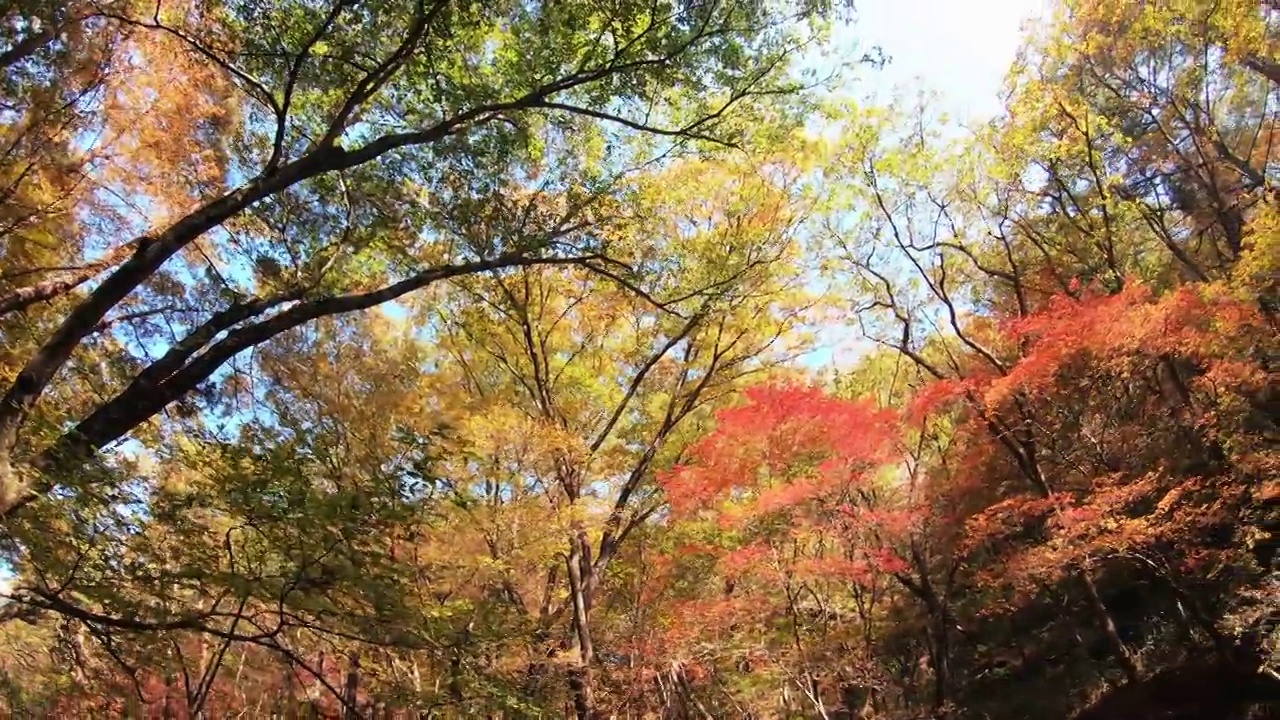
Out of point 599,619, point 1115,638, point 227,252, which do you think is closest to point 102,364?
point 227,252

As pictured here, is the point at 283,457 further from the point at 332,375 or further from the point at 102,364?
the point at 332,375

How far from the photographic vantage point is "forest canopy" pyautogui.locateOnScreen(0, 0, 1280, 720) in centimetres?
398

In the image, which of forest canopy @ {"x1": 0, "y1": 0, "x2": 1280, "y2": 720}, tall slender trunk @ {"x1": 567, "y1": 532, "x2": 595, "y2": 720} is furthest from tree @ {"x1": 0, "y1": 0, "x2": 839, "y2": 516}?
tall slender trunk @ {"x1": 567, "y1": 532, "x2": 595, "y2": 720}

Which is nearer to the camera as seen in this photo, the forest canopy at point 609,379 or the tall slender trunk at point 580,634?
the forest canopy at point 609,379

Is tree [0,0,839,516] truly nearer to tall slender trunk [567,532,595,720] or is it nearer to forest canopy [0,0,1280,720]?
forest canopy [0,0,1280,720]

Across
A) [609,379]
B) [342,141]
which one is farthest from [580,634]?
[342,141]

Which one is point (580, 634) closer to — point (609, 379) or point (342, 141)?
point (609, 379)

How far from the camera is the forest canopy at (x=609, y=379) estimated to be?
3980 millimetres

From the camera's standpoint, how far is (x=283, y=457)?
363 cm

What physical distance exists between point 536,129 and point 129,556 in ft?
14.8

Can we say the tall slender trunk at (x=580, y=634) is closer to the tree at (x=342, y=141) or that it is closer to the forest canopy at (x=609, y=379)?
the forest canopy at (x=609, y=379)

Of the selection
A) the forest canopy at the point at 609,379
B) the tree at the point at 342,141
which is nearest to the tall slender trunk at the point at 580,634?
the forest canopy at the point at 609,379

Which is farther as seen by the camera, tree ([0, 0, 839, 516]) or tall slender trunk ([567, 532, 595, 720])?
tall slender trunk ([567, 532, 595, 720])

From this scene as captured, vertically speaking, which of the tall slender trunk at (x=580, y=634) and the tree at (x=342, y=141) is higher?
the tree at (x=342, y=141)
